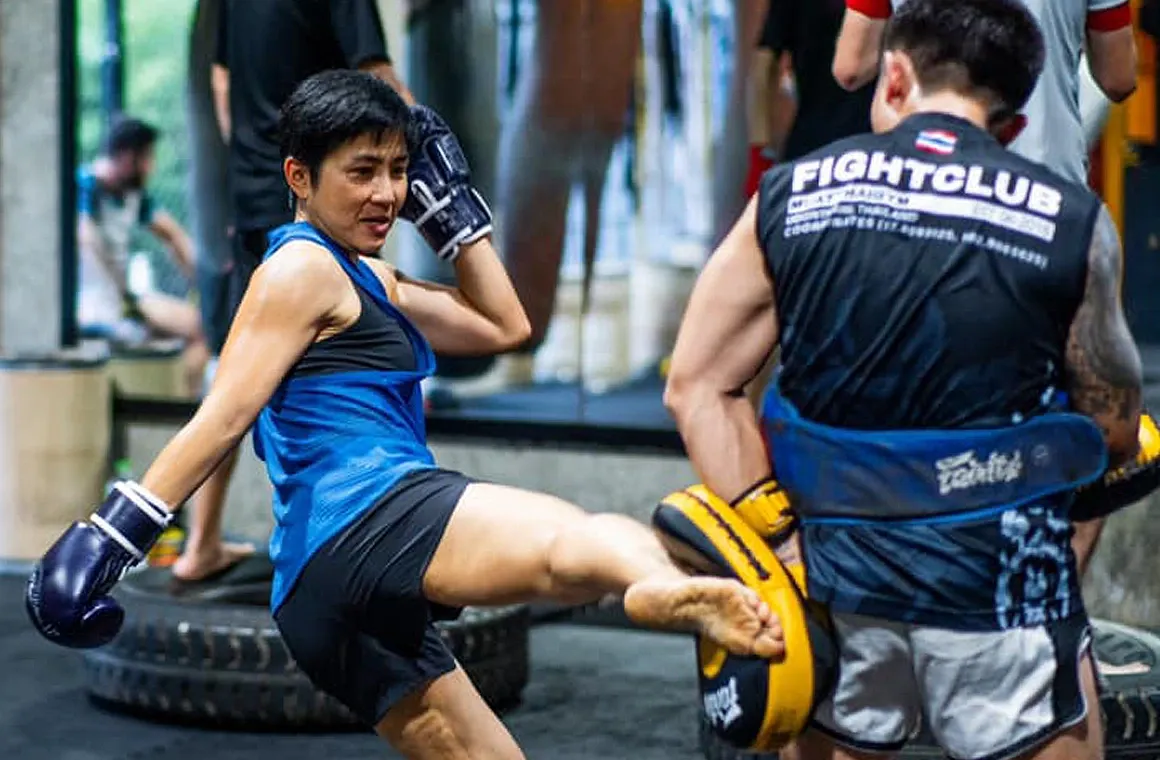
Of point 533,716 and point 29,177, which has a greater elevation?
Result: point 29,177

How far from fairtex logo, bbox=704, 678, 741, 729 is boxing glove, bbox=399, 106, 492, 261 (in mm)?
1244

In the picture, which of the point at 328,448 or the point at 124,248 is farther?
the point at 124,248

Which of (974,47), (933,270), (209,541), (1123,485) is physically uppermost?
(974,47)

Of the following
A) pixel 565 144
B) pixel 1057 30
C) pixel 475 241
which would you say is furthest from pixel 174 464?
pixel 565 144

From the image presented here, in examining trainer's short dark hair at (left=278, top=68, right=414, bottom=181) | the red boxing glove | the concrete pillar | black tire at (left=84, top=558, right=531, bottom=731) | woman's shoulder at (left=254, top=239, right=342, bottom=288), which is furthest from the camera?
the concrete pillar

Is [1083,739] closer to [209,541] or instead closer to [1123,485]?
[1123,485]

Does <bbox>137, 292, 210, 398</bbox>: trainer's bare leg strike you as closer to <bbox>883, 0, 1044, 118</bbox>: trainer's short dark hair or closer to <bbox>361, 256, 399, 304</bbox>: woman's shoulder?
<bbox>361, 256, 399, 304</bbox>: woman's shoulder

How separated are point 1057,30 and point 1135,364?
1.51 meters

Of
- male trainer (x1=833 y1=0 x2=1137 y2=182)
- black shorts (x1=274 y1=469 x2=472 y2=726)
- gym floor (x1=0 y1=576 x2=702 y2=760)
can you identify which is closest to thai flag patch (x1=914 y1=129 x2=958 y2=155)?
black shorts (x1=274 y1=469 x2=472 y2=726)

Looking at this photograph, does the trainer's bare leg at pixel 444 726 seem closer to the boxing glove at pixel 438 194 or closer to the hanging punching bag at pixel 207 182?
the boxing glove at pixel 438 194

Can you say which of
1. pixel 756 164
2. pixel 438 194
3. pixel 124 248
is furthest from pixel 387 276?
pixel 124 248

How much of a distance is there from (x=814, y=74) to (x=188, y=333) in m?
2.89

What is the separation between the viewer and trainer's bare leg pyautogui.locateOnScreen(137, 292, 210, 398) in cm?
805

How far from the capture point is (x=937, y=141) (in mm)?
3033
